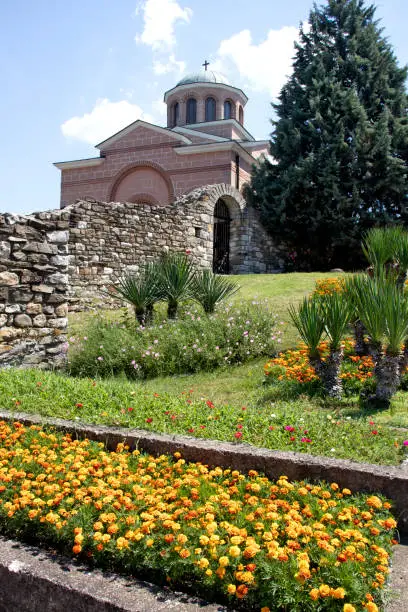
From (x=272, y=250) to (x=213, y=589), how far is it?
17132 mm

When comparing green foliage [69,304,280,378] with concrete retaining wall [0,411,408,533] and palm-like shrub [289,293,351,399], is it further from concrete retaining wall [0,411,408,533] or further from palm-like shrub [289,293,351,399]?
concrete retaining wall [0,411,408,533]

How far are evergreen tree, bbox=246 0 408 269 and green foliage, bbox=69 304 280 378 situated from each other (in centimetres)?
1035

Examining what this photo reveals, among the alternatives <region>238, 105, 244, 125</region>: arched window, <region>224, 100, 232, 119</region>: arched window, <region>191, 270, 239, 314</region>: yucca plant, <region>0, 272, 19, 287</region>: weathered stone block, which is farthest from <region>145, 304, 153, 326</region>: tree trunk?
<region>238, 105, 244, 125</region>: arched window

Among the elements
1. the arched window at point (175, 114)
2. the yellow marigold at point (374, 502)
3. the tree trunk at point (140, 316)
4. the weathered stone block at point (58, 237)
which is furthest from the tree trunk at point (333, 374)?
A: the arched window at point (175, 114)

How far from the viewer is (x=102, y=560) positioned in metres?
2.41

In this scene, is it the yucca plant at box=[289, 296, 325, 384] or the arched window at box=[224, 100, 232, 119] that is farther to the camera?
the arched window at box=[224, 100, 232, 119]

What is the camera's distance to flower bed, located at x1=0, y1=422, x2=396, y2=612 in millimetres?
2139

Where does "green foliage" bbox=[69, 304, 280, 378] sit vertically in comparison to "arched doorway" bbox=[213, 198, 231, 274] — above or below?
below

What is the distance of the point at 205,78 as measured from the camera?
94.6 ft

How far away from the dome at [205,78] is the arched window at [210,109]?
1065mm

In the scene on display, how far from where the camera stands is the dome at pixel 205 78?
28625 millimetres

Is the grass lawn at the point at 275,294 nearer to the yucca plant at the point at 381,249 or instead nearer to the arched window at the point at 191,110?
the yucca plant at the point at 381,249

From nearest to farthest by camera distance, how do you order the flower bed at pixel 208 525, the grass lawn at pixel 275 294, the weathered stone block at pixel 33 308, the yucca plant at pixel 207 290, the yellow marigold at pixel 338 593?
the yellow marigold at pixel 338 593 → the flower bed at pixel 208 525 → the weathered stone block at pixel 33 308 → the yucca plant at pixel 207 290 → the grass lawn at pixel 275 294

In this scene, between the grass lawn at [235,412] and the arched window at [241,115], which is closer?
the grass lawn at [235,412]
